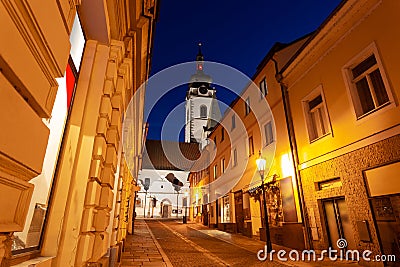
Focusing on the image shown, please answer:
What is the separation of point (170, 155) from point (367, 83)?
5345cm

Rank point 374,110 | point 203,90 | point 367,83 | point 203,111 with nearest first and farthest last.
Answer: point 374,110 → point 367,83 → point 203,111 → point 203,90

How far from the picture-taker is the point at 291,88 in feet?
36.5

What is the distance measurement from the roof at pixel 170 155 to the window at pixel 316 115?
1721 inches

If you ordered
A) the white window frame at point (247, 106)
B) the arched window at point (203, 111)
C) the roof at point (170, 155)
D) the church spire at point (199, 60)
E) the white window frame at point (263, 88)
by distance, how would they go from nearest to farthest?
the white window frame at point (263, 88) < the white window frame at point (247, 106) < the roof at point (170, 155) < the arched window at point (203, 111) < the church spire at point (199, 60)

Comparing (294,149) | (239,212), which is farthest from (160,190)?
(294,149)

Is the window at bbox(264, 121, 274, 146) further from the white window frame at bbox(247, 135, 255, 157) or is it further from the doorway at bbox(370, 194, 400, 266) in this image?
the doorway at bbox(370, 194, 400, 266)

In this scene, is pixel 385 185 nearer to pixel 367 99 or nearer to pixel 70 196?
pixel 367 99

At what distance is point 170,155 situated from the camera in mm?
58812

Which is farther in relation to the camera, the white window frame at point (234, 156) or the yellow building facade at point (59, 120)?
the white window frame at point (234, 156)

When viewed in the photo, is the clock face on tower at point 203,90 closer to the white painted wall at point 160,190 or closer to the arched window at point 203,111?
the arched window at point 203,111

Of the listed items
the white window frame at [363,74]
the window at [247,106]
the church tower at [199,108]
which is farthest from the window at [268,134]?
the church tower at [199,108]

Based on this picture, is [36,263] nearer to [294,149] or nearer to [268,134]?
[294,149]

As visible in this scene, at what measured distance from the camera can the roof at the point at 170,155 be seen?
2143 inches

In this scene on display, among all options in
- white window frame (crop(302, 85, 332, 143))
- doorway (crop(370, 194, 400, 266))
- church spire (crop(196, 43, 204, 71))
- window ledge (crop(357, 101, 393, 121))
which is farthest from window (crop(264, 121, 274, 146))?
church spire (crop(196, 43, 204, 71))
